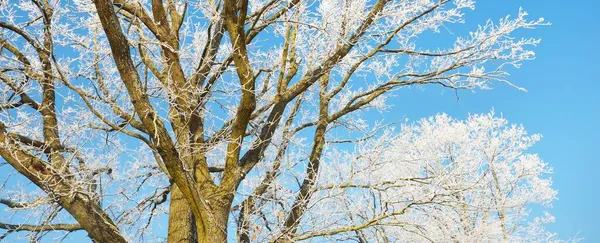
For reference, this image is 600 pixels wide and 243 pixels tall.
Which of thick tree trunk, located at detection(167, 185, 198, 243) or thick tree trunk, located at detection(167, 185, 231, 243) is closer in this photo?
thick tree trunk, located at detection(167, 185, 231, 243)

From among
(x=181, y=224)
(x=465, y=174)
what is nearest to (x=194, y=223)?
(x=181, y=224)

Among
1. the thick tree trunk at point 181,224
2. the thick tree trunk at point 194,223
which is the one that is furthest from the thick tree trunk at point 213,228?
the thick tree trunk at point 181,224

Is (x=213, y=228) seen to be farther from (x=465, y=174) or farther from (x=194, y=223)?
(x=465, y=174)

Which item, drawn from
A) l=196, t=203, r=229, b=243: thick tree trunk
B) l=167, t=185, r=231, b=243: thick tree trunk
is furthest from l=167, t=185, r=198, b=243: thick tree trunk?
l=196, t=203, r=229, b=243: thick tree trunk

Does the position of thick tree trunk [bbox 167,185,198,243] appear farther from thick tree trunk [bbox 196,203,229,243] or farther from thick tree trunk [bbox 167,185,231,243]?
thick tree trunk [bbox 196,203,229,243]

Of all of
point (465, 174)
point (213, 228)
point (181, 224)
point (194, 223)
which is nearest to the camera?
point (213, 228)

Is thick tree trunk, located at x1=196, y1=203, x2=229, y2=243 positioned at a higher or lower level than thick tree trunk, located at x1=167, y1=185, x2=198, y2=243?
lower

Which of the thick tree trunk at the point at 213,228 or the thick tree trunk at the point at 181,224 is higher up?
the thick tree trunk at the point at 181,224

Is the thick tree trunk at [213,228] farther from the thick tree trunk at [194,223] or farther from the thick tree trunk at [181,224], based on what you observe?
the thick tree trunk at [181,224]

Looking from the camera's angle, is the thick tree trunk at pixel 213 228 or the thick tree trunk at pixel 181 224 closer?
the thick tree trunk at pixel 213 228

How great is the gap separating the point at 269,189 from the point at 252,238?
26.8 inches

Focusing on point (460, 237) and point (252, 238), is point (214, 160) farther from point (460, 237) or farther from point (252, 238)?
point (460, 237)

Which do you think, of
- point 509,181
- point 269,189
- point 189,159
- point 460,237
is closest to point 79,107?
point 189,159

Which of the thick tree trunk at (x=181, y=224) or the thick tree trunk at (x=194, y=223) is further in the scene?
the thick tree trunk at (x=181, y=224)
